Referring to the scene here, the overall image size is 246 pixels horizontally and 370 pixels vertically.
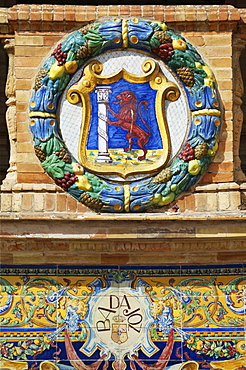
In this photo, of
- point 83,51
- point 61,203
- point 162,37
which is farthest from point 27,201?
point 162,37

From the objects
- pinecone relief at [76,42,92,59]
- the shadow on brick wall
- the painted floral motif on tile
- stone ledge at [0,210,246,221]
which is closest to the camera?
stone ledge at [0,210,246,221]

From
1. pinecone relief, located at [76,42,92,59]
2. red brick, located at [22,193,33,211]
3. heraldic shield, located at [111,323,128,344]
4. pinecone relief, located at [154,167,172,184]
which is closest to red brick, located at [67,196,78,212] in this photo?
red brick, located at [22,193,33,211]

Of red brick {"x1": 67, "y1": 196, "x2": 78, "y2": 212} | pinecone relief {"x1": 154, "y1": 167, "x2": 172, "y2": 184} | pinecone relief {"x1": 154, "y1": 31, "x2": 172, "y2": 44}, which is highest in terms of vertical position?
pinecone relief {"x1": 154, "y1": 31, "x2": 172, "y2": 44}

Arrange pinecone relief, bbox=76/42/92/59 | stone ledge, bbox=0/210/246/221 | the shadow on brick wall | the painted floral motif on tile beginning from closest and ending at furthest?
stone ledge, bbox=0/210/246/221, the painted floral motif on tile, pinecone relief, bbox=76/42/92/59, the shadow on brick wall

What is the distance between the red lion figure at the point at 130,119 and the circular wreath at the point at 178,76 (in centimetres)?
37

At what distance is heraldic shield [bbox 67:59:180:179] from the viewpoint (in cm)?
1000

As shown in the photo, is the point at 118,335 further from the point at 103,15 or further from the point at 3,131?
the point at 3,131

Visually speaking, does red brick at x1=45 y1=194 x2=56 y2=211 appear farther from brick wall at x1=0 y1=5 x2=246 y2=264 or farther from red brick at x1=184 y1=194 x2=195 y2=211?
red brick at x1=184 y1=194 x2=195 y2=211

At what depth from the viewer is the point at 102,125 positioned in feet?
32.9

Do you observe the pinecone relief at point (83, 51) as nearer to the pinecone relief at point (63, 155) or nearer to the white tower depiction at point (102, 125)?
the white tower depiction at point (102, 125)

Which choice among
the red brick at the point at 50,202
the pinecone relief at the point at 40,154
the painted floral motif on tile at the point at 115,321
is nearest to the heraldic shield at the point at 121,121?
the pinecone relief at the point at 40,154

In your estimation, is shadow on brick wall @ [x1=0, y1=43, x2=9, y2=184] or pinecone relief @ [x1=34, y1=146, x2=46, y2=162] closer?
pinecone relief @ [x1=34, y1=146, x2=46, y2=162]

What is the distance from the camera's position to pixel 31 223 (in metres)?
9.80

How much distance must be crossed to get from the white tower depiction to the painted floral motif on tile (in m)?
1.17
